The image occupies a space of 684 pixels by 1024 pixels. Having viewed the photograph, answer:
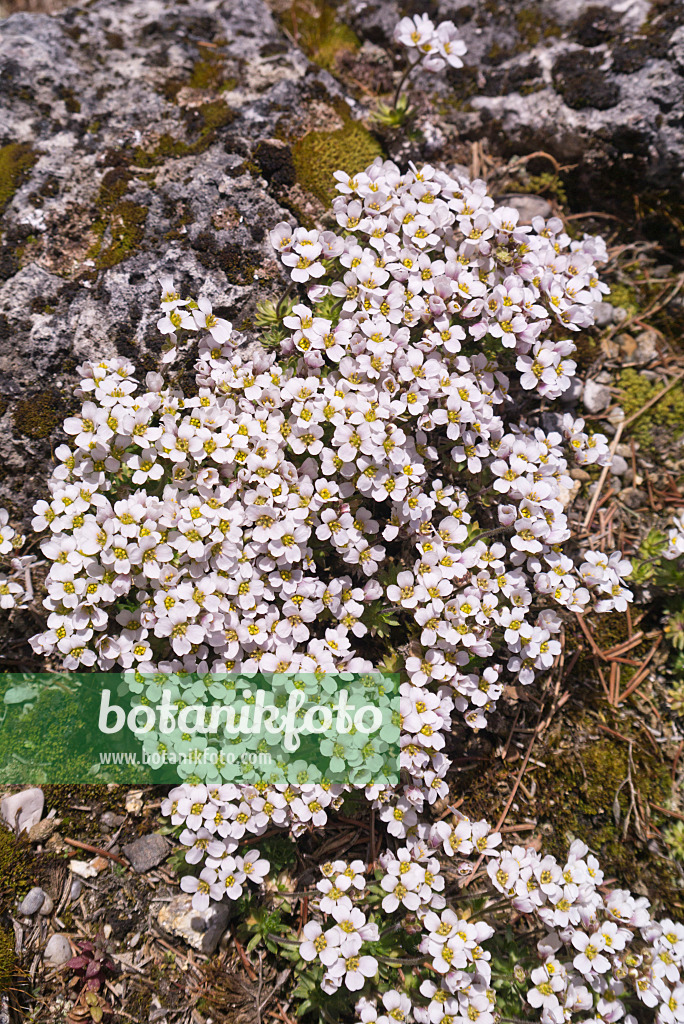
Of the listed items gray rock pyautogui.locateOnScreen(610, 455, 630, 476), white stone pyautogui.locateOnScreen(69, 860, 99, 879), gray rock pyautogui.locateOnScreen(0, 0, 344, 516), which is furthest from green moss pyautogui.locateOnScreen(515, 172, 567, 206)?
white stone pyautogui.locateOnScreen(69, 860, 99, 879)

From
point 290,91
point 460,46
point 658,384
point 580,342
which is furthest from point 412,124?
point 658,384

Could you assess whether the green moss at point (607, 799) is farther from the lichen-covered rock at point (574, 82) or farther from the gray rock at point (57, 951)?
the lichen-covered rock at point (574, 82)

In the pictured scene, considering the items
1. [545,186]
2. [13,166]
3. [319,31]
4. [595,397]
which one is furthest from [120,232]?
[595,397]

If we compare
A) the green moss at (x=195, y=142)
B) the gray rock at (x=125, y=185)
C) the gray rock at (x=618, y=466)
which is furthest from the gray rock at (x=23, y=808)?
the gray rock at (x=618, y=466)

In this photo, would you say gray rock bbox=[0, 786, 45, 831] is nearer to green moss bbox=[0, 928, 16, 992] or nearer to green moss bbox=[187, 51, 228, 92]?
green moss bbox=[0, 928, 16, 992]

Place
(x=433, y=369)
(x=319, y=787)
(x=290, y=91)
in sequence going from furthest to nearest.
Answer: (x=290, y=91) → (x=433, y=369) → (x=319, y=787)

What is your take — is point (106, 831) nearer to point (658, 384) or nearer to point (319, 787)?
point (319, 787)

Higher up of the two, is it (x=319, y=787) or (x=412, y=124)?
(x=412, y=124)
